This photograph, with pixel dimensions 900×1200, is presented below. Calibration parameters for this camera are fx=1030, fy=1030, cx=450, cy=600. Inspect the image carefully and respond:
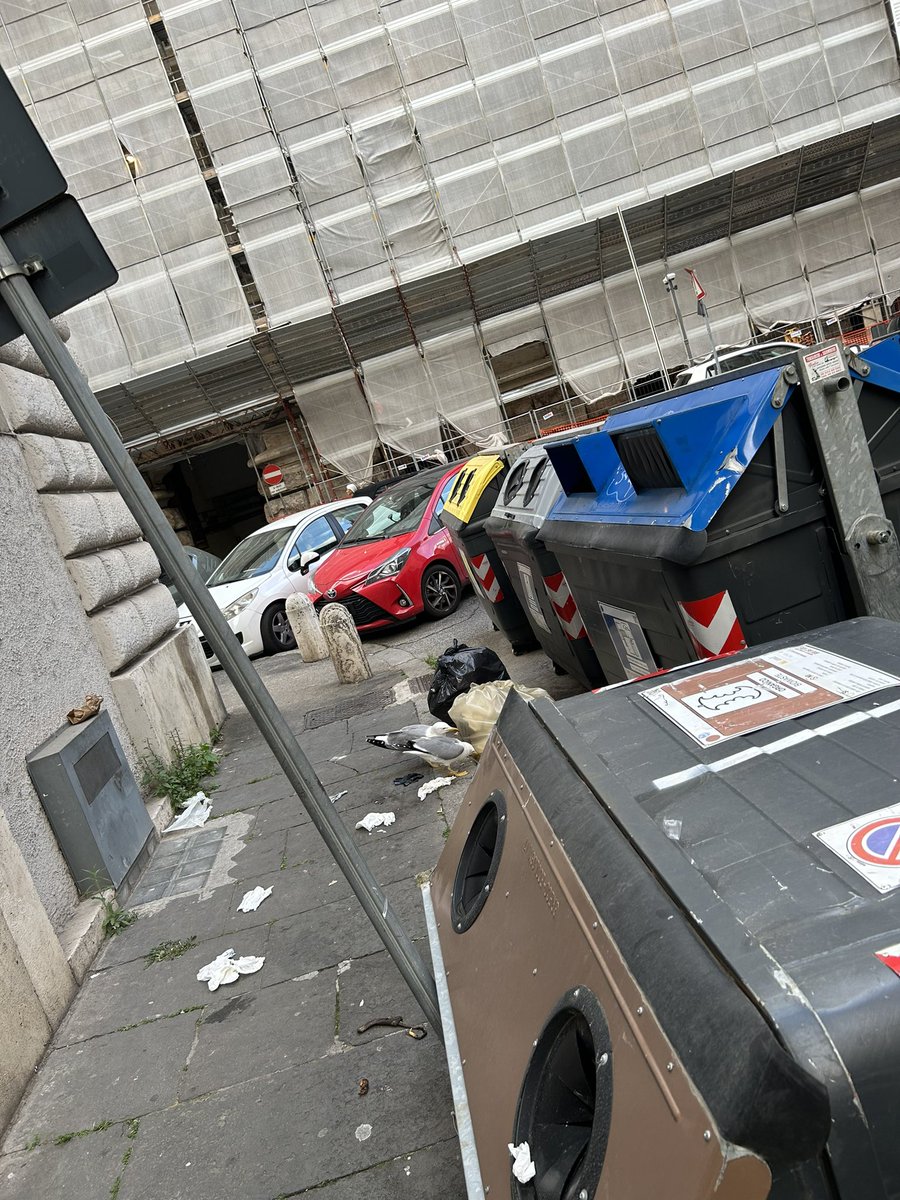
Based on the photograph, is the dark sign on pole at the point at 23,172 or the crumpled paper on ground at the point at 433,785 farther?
the crumpled paper on ground at the point at 433,785

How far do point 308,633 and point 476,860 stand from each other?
891cm

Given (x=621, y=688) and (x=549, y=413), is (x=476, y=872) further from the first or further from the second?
(x=549, y=413)

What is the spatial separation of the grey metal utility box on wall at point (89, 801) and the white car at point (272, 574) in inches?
269

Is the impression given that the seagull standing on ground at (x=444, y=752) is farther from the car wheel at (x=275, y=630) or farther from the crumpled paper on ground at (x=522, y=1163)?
the car wheel at (x=275, y=630)

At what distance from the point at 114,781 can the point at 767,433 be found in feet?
12.0

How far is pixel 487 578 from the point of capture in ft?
25.9

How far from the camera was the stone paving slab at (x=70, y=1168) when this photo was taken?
2.94 m

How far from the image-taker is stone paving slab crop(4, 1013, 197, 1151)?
10.7ft

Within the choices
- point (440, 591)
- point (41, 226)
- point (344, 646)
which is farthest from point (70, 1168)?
point (440, 591)

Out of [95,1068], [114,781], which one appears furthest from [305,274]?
[95,1068]

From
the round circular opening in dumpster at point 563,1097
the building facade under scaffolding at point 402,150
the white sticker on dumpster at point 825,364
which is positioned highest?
the building facade under scaffolding at point 402,150

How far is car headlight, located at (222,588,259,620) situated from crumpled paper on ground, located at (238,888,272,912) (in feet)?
26.9

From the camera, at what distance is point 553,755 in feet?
7.25

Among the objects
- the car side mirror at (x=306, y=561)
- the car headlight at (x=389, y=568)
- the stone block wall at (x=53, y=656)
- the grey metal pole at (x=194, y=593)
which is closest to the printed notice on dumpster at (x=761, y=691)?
the grey metal pole at (x=194, y=593)
